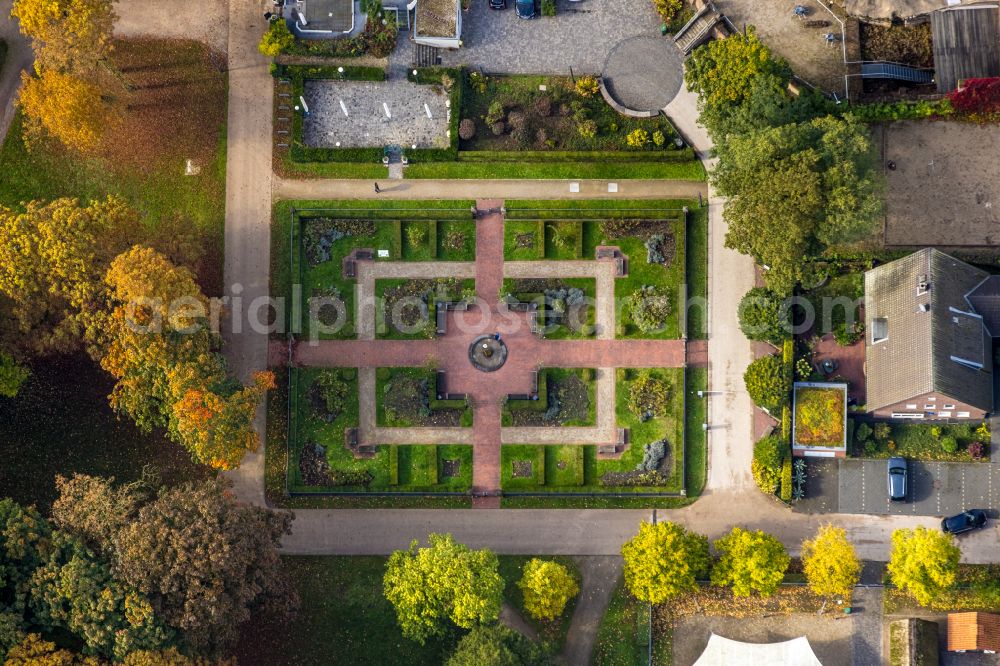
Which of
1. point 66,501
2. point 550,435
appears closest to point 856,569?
point 550,435

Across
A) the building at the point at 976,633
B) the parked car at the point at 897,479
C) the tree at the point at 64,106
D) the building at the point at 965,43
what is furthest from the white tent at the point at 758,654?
the tree at the point at 64,106

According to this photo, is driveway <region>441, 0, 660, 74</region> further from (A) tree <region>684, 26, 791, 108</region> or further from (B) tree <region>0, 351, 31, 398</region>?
(B) tree <region>0, 351, 31, 398</region>

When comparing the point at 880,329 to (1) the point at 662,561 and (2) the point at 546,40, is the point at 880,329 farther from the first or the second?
(2) the point at 546,40

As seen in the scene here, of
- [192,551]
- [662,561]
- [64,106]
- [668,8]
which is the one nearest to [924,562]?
[662,561]

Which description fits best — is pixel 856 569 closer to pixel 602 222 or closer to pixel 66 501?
pixel 602 222

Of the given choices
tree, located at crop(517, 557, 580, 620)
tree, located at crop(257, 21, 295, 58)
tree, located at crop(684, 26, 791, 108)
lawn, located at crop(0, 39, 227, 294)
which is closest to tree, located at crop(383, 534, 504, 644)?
tree, located at crop(517, 557, 580, 620)

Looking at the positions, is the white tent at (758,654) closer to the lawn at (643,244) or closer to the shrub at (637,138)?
the lawn at (643,244)

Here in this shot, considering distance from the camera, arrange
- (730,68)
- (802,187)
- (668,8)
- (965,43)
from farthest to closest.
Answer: (668,8), (965,43), (730,68), (802,187)
